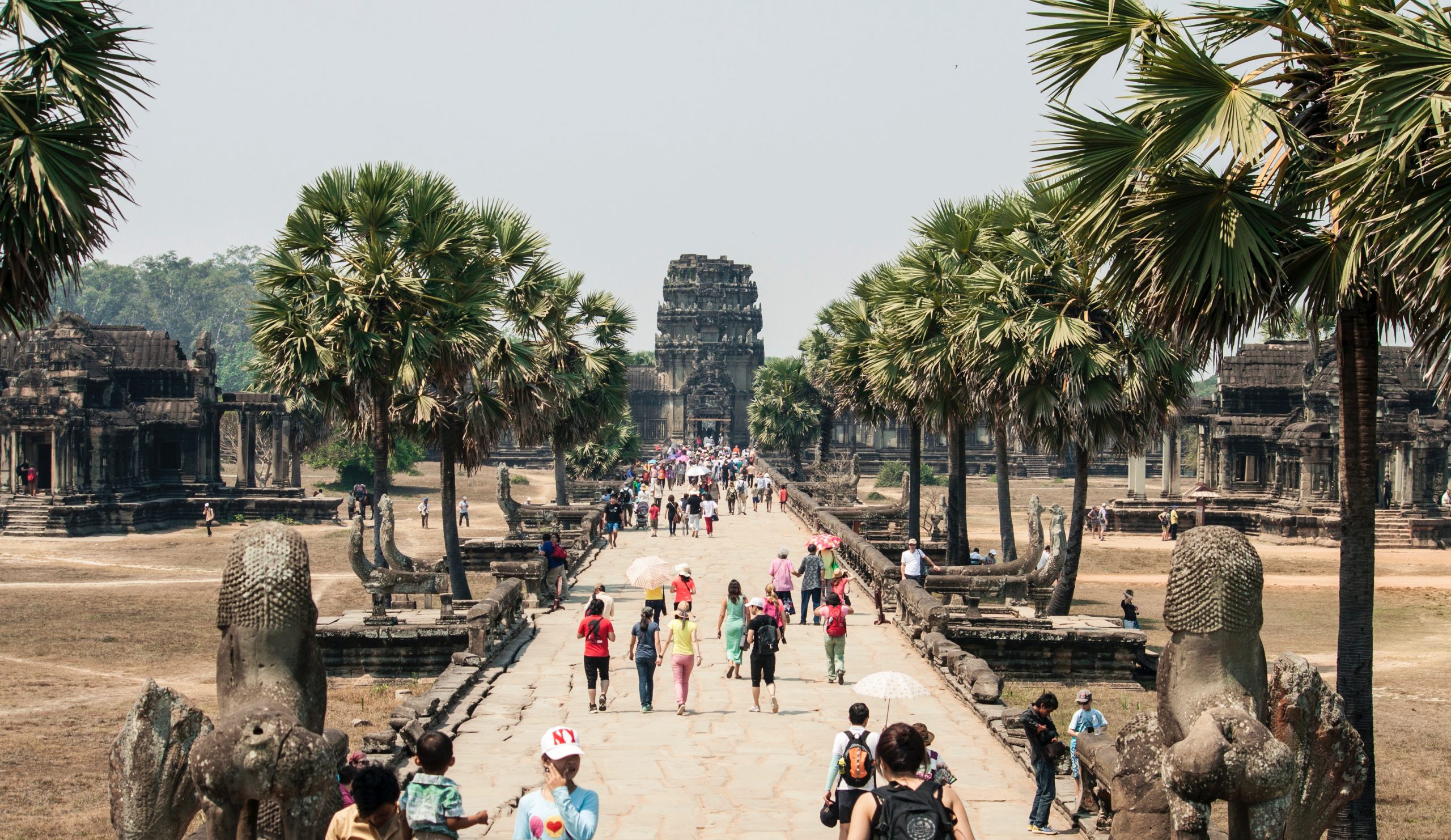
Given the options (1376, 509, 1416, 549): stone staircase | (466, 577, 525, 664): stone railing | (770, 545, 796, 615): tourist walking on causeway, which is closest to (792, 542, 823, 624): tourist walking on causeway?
(770, 545, 796, 615): tourist walking on causeway

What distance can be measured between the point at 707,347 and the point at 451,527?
8254 centimetres

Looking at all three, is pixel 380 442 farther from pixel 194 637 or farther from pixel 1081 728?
pixel 1081 728

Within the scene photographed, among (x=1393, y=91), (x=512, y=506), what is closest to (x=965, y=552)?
(x=512, y=506)

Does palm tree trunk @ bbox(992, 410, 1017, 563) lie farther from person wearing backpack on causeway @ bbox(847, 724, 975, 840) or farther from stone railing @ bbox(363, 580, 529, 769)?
person wearing backpack on causeway @ bbox(847, 724, 975, 840)

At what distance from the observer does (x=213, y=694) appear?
17344mm

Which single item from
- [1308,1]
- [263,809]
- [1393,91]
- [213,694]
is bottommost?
[213,694]

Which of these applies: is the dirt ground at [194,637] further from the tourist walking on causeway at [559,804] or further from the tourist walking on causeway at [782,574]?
the tourist walking on causeway at [559,804]

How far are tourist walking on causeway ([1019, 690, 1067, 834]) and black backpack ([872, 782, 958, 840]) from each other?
4518mm

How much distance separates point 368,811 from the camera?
612cm

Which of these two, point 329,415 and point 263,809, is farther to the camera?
point 329,415

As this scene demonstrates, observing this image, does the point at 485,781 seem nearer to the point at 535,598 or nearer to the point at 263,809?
the point at 263,809

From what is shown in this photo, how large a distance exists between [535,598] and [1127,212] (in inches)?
562

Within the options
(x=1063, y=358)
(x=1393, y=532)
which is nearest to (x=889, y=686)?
(x=1063, y=358)

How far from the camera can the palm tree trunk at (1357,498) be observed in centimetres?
974
